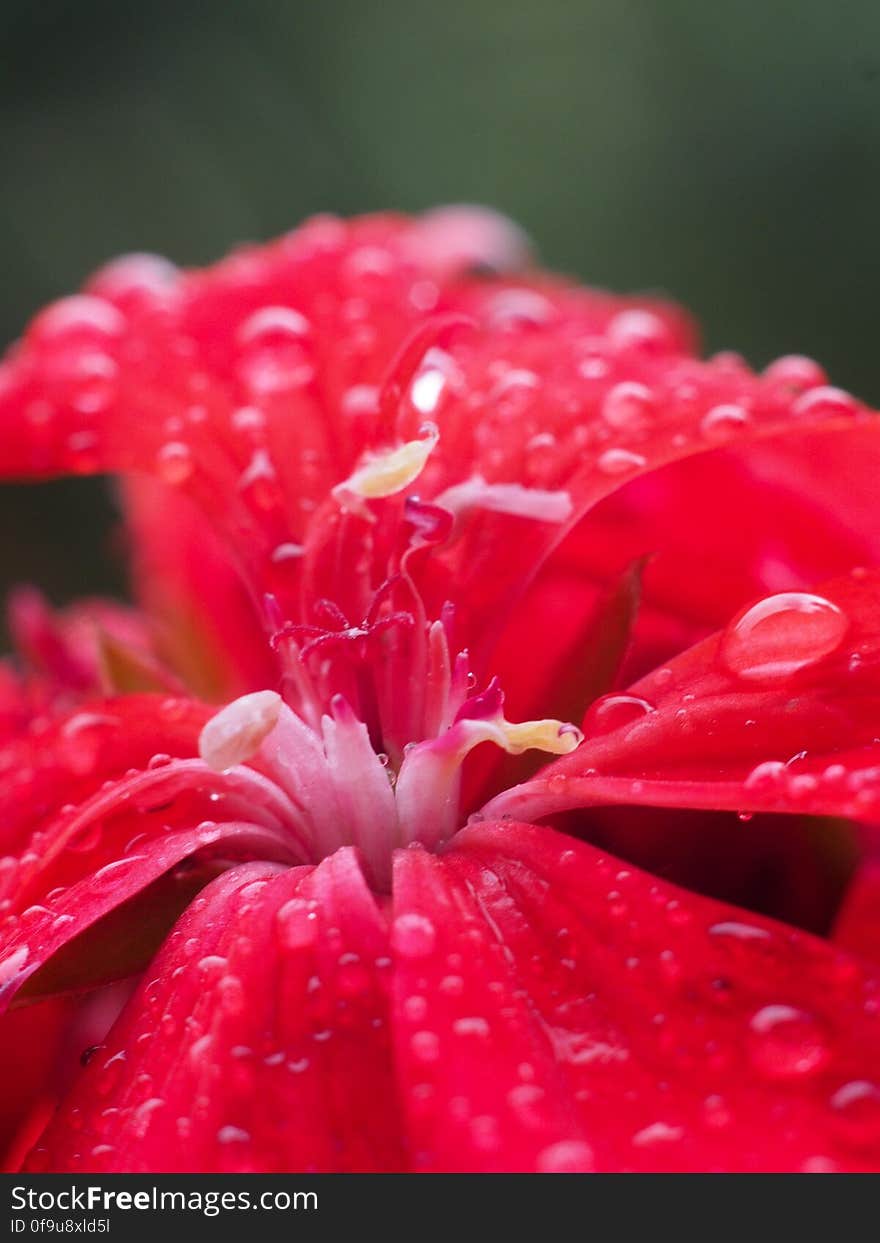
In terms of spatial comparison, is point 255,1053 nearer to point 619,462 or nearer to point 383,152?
point 619,462

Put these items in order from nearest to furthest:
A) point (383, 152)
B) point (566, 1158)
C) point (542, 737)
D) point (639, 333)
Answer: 1. point (566, 1158)
2. point (542, 737)
3. point (639, 333)
4. point (383, 152)

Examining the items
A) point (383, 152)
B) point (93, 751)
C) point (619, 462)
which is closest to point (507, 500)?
point (619, 462)

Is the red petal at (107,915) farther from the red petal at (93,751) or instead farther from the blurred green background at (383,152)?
the blurred green background at (383,152)

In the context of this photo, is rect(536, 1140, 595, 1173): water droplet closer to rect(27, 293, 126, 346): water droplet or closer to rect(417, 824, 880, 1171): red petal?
rect(417, 824, 880, 1171): red petal

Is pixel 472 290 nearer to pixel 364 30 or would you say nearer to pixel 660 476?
pixel 660 476

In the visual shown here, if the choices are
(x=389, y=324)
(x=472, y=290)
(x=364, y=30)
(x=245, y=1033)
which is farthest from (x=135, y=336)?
(x=364, y=30)

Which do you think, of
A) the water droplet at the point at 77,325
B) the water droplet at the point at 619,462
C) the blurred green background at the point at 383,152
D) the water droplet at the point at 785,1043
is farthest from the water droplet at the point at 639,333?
the blurred green background at the point at 383,152

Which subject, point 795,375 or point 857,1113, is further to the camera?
point 795,375
